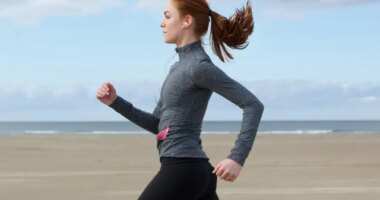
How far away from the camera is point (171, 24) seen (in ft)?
12.3

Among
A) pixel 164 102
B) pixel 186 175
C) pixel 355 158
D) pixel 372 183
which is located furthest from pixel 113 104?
pixel 355 158

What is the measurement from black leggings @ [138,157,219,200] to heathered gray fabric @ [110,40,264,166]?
0.13 feet

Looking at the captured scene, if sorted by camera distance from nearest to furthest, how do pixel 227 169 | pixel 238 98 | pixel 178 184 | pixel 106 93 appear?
pixel 227 169, pixel 238 98, pixel 178 184, pixel 106 93

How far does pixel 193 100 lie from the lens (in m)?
3.69

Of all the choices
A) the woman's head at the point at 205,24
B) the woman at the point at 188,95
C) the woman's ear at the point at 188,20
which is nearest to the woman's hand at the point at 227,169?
the woman at the point at 188,95

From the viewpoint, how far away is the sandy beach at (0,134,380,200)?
40.7 ft

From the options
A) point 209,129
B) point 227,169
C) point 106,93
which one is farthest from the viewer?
point 209,129

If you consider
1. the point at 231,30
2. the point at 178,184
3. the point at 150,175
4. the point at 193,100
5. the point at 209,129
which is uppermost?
the point at 231,30

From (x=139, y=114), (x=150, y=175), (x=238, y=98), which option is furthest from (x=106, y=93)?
(x=150, y=175)

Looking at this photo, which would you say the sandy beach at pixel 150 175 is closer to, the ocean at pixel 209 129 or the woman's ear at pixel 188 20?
the woman's ear at pixel 188 20

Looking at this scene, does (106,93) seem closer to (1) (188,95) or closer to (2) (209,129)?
(1) (188,95)

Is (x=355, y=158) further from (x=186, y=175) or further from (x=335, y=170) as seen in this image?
(x=186, y=175)

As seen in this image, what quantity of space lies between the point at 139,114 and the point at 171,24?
0.54 metres

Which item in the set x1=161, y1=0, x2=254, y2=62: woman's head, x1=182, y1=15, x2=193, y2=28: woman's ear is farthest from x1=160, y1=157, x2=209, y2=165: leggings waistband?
x1=182, y1=15, x2=193, y2=28: woman's ear
